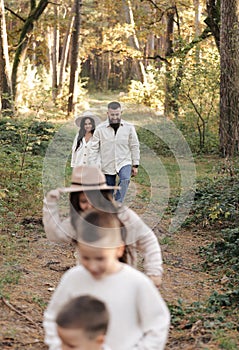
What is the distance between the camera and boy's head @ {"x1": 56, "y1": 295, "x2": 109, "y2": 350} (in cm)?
310

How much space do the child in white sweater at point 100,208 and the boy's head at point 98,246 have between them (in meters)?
0.48

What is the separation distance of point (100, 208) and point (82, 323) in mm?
1369

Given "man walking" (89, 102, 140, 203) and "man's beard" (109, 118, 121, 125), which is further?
"man walking" (89, 102, 140, 203)

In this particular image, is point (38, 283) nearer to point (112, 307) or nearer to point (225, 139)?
point (112, 307)

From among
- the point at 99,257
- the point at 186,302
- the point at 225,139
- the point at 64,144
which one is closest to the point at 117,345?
the point at 99,257

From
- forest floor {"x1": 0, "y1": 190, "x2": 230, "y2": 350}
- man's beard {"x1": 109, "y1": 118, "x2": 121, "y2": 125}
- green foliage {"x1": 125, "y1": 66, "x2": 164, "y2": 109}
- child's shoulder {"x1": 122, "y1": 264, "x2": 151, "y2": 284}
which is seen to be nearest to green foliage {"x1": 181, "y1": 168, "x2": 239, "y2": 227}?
forest floor {"x1": 0, "y1": 190, "x2": 230, "y2": 350}

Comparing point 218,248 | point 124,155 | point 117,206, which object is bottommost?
point 218,248

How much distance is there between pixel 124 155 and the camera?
415 inches

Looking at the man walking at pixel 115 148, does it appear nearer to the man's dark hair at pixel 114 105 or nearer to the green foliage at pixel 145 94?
the man's dark hair at pixel 114 105

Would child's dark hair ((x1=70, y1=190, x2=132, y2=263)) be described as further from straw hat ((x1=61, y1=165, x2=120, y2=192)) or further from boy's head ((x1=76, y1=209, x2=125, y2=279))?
boy's head ((x1=76, y1=209, x2=125, y2=279))

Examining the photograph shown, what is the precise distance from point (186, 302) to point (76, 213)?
11.6ft

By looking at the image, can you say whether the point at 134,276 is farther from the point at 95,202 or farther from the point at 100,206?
the point at 95,202

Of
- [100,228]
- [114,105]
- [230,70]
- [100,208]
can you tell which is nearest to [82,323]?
[100,228]

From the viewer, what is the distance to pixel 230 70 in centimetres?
1736
